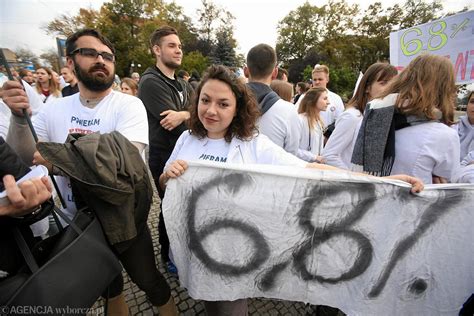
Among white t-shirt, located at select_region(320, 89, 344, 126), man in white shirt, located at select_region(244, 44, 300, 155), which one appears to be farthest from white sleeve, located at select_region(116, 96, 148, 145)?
white t-shirt, located at select_region(320, 89, 344, 126)

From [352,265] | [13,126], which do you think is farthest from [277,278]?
[13,126]

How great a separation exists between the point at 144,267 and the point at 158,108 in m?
1.48

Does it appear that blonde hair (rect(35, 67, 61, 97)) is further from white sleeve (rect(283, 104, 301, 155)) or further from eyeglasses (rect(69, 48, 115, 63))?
white sleeve (rect(283, 104, 301, 155))

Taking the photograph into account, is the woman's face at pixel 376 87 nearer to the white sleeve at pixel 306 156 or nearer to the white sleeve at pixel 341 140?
the white sleeve at pixel 341 140

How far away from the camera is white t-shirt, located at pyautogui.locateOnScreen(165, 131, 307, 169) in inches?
62.5

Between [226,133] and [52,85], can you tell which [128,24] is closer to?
[52,85]

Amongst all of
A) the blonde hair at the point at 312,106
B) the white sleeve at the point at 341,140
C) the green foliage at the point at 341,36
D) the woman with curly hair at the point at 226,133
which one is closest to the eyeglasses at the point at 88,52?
the woman with curly hair at the point at 226,133

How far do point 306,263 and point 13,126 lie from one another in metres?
2.18

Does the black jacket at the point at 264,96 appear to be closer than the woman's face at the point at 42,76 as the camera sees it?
Yes

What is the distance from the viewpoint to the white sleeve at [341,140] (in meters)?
2.22

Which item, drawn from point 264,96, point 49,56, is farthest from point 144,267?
point 49,56

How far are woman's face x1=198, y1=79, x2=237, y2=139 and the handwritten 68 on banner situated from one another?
15.5 inches

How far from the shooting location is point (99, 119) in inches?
66.2

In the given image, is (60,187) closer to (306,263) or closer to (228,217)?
(228,217)
